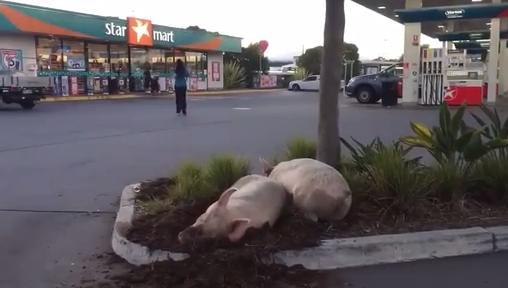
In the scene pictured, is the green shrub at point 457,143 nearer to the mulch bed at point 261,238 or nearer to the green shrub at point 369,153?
the green shrub at point 369,153

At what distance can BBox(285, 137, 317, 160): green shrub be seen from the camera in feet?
23.8

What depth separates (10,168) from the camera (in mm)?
9352

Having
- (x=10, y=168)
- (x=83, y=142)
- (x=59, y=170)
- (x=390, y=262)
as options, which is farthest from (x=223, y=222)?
(x=83, y=142)

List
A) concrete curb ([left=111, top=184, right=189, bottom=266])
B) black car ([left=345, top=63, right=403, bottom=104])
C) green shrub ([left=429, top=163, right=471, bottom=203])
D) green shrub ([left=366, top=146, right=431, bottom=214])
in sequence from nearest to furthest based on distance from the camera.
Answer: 1. concrete curb ([left=111, top=184, right=189, bottom=266])
2. green shrub ([left=366, top=146, right=431, bottom=214])
3. green shrub ([left=429, top=163, right=471, bottom=203])
4. black car ([left=345, top=63, right=403, bottom=104])

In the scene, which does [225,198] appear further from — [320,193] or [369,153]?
[369,153]

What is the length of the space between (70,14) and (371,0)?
17307 millimetres

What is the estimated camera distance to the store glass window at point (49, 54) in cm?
3259

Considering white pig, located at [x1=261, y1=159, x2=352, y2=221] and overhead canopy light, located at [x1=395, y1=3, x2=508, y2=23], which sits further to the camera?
overhead canopy light, located at [x1=395, y1=3, x2=508, y2=23]

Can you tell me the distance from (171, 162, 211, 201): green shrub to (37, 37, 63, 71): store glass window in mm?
28600

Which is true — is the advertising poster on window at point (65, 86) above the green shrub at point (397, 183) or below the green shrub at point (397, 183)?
above

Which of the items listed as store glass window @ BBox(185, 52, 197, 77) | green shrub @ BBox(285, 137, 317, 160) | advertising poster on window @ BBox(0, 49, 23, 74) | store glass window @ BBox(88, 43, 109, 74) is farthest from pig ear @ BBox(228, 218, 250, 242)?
store glass window @ BBox(185, 52, 197, 77)

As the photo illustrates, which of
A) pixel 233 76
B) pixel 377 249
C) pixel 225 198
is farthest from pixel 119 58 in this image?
pixel 377 249

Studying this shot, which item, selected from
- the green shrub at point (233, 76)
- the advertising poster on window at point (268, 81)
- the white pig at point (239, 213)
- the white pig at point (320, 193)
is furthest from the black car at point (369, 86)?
the advertising poster on window at point (268, 81)

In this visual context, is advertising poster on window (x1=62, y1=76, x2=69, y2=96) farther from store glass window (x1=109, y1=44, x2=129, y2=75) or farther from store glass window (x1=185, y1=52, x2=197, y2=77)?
store glass window (x1=185, y1=52, x2=197, y2=77)
